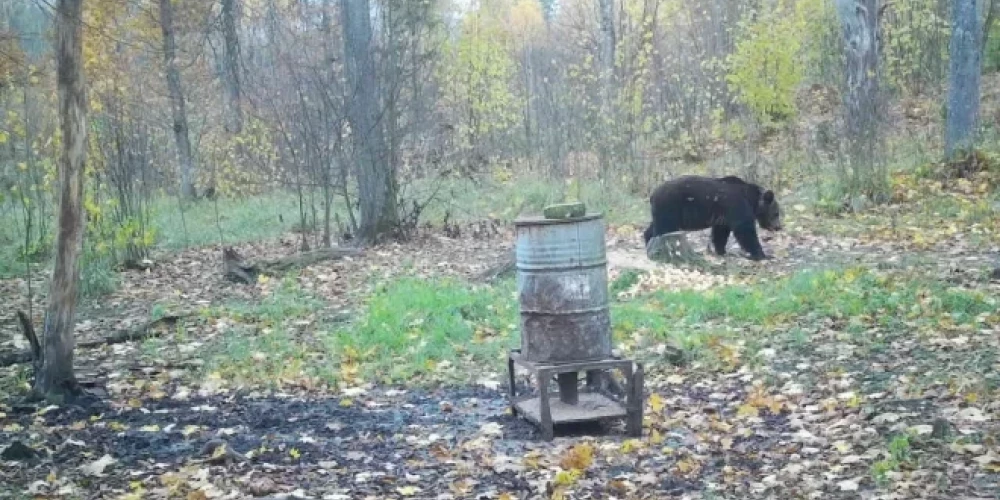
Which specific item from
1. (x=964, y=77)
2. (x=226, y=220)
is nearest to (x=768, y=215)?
(x=964, y=77)

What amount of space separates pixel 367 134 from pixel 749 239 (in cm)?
641

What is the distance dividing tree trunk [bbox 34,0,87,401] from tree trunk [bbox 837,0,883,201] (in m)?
12.7

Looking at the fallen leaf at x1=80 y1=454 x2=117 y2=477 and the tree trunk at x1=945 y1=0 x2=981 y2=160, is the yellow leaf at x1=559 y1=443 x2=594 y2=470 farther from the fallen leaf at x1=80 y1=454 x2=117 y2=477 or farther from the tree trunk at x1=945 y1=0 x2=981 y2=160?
the tree trunk at x1=945 y1=0 x2=981 y2=160

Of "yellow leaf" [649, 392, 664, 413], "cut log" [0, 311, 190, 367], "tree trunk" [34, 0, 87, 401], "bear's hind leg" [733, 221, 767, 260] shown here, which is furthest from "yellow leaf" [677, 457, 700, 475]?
"bear's hind leg" [733, 221, 767, 260]

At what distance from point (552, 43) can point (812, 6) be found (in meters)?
9.03

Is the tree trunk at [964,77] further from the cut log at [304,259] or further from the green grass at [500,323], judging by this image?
the cut log at [304,259]

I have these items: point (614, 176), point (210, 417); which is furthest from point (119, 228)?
point (614, 176)

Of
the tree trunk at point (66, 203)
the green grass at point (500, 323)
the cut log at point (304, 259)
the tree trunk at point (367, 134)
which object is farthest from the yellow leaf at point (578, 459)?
the tree trunk at point (367, 134)

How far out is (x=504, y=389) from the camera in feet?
28.7

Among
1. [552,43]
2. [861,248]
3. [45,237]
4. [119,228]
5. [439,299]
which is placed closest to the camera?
[439,299]

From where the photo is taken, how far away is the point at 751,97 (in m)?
23.0

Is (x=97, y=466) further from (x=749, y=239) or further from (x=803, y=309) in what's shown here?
(x=749, y=239)

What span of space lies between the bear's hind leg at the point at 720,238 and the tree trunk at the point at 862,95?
3766mm

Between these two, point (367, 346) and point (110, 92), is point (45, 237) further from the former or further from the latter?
point (367, 346)
